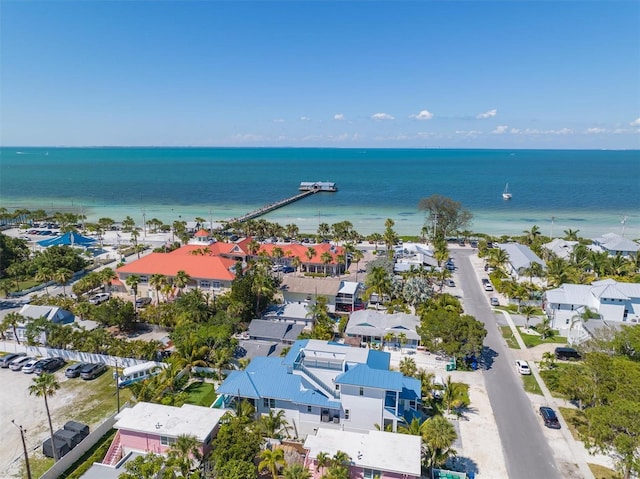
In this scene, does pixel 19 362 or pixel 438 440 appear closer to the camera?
pixel 438 440

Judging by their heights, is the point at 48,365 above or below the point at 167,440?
below

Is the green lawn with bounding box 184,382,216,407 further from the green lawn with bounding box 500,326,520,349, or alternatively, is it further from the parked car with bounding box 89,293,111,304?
the green lawn with bounding box 500,326,520,349

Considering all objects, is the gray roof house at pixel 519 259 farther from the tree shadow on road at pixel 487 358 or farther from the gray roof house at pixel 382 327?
the gray roof house at pixel 382 327

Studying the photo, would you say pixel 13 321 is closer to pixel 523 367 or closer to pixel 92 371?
pixel 92 371

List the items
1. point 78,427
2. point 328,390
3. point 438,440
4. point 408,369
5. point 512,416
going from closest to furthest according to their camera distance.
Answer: point 438,440, point 78,427, point 328,390, point 512,416, point 408,369

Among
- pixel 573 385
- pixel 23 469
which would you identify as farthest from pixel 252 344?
pixel 573 385

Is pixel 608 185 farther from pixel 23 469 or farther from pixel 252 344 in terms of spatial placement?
pixel 23 469

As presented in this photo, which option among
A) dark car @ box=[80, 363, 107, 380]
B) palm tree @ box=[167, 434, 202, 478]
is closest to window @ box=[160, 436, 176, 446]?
palm tree @ box=[167, 434, 202, 478]

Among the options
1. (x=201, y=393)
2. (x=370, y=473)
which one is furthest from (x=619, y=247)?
(x=201, y=393)
